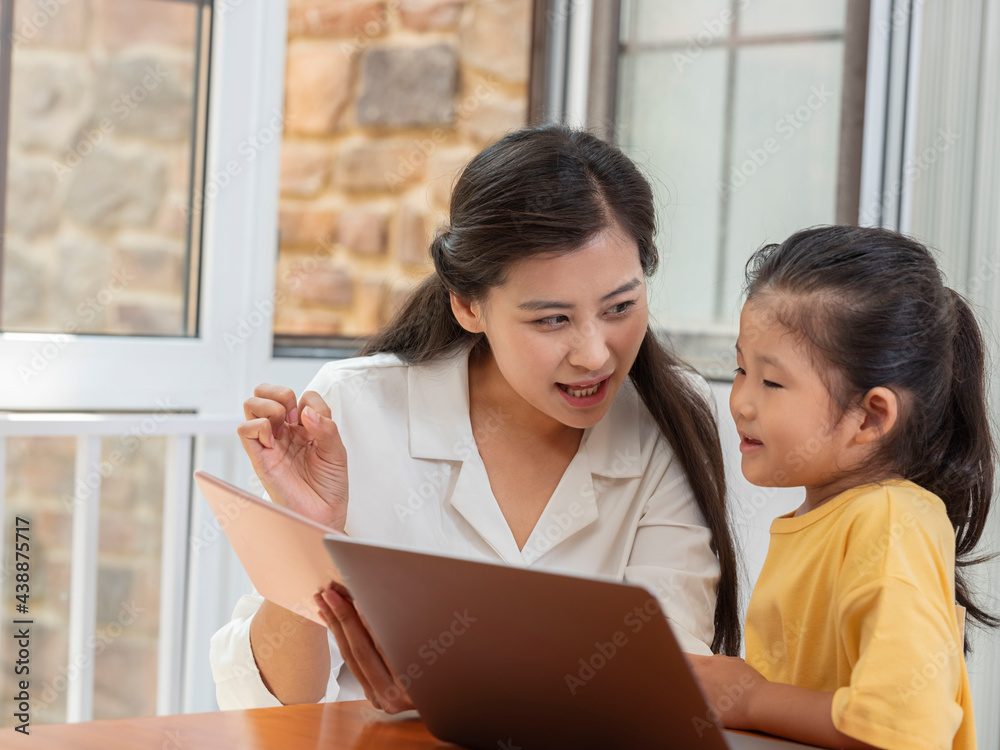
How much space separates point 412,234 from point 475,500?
1553mm

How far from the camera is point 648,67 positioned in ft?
8.44

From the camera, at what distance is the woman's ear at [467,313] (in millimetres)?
1431

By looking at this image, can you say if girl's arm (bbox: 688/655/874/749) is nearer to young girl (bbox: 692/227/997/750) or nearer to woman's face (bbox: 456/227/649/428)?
young girl (bbox: 692/227/997/750)

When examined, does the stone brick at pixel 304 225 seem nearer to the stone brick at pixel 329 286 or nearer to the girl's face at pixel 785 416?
the stone brick at pixel 329 286

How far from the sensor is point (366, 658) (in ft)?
3.12

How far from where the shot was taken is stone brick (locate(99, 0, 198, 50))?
2275 mm

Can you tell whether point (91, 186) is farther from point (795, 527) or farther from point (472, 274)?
point (795, 527)

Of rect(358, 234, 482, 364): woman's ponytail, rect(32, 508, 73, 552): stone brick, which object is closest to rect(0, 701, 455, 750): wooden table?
rect(358, 234, 482, 364): woman's ponytail

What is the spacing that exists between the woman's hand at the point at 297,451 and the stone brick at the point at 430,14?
180 cm

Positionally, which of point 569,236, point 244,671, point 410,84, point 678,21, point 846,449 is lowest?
point 244,671

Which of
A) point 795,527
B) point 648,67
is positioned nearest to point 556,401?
point 795,527

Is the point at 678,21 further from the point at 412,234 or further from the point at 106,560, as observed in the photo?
the point at 106,560

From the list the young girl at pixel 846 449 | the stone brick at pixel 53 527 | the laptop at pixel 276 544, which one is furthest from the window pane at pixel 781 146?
the stone brick at pixel 53 527

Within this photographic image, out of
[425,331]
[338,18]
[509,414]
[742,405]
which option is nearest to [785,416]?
[742,405]
